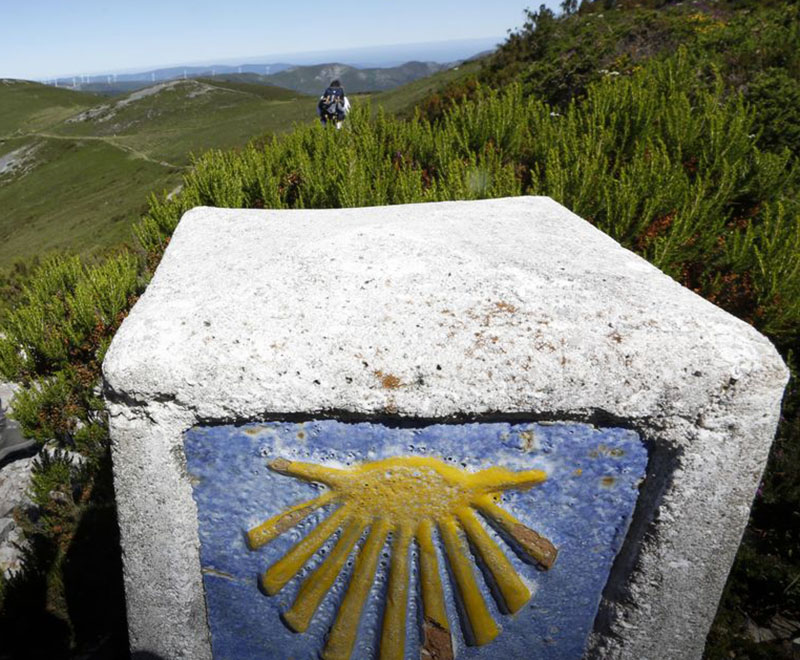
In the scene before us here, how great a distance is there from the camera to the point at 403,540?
1.60m

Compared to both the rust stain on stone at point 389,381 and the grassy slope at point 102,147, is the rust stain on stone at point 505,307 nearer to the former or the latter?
the rust stain on stone at point 389,381

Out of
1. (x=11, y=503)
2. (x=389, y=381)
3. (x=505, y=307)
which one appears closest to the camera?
(x=389, y=381)

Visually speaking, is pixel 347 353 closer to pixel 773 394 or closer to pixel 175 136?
pixel 773 394

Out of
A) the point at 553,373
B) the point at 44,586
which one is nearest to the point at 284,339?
the point at 553,373

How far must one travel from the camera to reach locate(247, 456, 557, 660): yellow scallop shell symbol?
1536 mm

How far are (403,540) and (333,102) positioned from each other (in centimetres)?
690

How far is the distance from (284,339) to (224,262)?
0.63m

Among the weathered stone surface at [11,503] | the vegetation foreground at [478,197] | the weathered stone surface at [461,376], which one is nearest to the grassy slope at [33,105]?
the weathered stone surface at [11,503]

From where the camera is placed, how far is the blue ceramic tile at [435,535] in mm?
1509

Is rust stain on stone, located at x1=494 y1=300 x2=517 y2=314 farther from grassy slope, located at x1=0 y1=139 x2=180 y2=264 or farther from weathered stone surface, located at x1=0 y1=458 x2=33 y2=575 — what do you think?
grassy slope, located at x1=0 y1=139 x2=180 y2=264

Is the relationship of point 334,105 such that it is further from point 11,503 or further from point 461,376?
point 461,376

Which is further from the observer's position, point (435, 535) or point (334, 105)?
point (334, 105)

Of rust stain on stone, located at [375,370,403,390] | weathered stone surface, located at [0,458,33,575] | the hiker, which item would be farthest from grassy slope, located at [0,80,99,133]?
rust stain on stone, located at [375,370,403,390]

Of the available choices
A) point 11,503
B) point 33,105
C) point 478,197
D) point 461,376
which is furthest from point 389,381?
point 33,105
